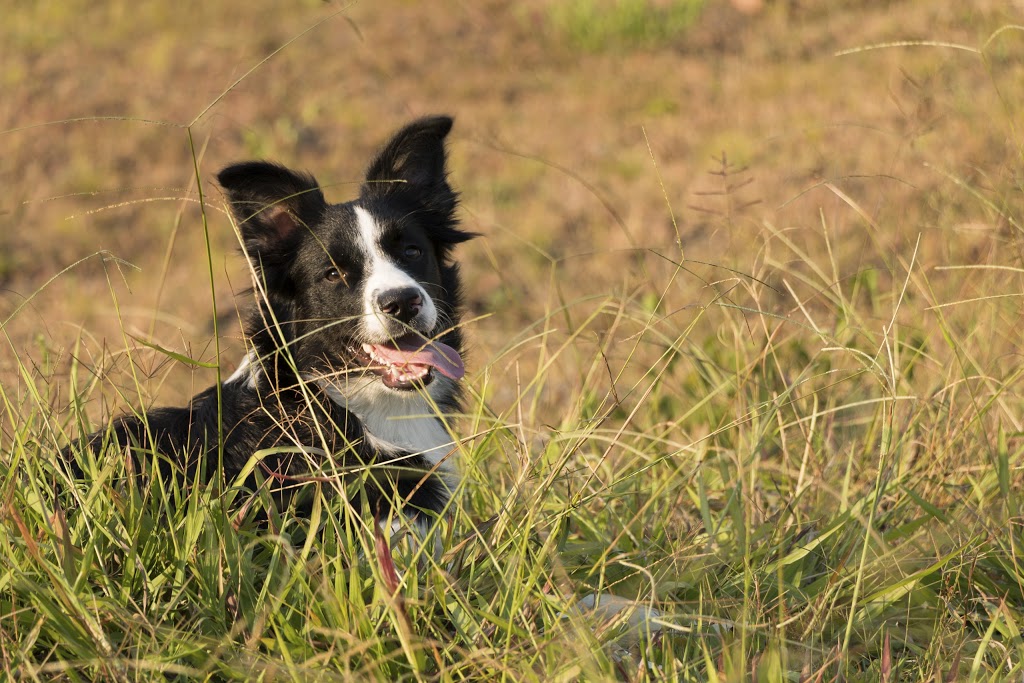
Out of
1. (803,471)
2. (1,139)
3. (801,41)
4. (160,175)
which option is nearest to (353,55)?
(160,175)

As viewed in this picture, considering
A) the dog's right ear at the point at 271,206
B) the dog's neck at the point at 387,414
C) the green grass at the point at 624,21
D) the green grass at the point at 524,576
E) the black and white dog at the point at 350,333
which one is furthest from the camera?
the green grass at the point at 624,21

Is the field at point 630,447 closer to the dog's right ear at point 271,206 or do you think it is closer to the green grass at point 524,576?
the green grass at point 524,576

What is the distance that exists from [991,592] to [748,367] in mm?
1035

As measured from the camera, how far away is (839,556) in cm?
293

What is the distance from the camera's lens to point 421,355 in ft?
10.3

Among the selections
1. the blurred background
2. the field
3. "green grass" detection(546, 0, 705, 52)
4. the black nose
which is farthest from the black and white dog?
"green grass" detection(546, 0, 705, 52)

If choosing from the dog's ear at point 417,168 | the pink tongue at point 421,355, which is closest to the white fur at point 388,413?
the pink tongue at point 421,355

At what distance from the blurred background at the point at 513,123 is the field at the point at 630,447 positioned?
8 centimetres

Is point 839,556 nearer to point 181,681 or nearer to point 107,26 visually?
point 181,681

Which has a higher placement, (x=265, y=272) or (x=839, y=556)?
(x=265, y=272)

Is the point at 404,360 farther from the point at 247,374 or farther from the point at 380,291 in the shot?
the point at 247,374

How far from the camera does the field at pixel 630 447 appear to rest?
2.27 meters

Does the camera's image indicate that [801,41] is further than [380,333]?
Yes

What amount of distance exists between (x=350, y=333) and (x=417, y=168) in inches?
31.8
